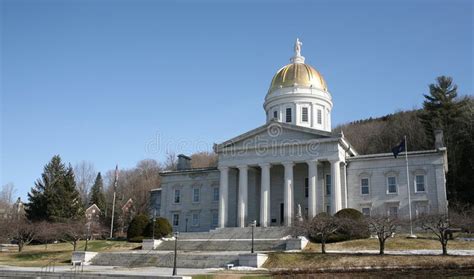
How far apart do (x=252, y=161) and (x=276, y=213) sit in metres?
6.73

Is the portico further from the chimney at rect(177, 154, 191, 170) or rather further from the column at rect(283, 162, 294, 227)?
the chimney at rect(177, 154, 191, 170)

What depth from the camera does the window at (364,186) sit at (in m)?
51.0

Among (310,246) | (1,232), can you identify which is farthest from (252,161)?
(1,232)

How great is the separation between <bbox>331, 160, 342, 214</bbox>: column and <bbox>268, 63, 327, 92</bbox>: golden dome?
1441 cm

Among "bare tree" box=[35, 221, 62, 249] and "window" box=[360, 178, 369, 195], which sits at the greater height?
"window" box=[360, 178, 369, 195]

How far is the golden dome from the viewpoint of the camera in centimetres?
5972

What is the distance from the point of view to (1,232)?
49906 millimetres

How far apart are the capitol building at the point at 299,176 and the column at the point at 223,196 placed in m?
0.11

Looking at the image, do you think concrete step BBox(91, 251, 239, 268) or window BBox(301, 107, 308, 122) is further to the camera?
window BBox(301, 107, 308, 122)

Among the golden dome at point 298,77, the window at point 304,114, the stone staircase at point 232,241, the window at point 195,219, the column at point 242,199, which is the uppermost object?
the golden dome at point 298,77

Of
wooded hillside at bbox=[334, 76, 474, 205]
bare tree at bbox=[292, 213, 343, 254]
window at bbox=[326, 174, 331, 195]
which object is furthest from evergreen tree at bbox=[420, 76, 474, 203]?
bare tree at bbox=[292, 213, 343, 254]

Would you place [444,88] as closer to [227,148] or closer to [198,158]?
[227,148]

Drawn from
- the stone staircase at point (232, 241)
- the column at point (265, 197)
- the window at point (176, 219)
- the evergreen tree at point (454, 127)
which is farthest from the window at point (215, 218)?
the evergreen tree at point (454, 127)

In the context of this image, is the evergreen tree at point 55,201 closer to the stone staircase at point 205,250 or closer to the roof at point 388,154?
the stone staircase at point 205,250
